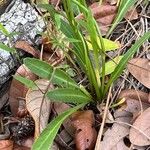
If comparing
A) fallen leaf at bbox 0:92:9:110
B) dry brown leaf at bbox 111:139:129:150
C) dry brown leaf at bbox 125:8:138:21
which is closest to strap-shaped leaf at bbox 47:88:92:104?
dry brown leaf at bbox 111:139:129:150

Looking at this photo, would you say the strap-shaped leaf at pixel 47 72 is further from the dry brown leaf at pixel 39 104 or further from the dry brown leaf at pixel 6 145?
the dry brown leaf at pixel 6 145

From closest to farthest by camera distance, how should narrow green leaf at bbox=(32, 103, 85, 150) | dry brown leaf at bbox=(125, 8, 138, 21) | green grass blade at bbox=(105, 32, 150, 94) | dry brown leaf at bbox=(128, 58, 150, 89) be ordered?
narrow green leaf at bbox=(32, 103, 85, 150), green grass blade at bbox=(105, 32, 150, 94), dry brown leaf at bbox=(128, 58, 150, 89), dry brown leaf at bbox=(125, 8, 138, 21)

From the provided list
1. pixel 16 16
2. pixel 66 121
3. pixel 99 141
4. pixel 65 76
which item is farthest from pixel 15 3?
pixel 99 141

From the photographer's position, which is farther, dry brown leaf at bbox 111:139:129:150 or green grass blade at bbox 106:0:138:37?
green grass blade at bbox 106:0:138:37

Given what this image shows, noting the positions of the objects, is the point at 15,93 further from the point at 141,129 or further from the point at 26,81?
the point at 141,129

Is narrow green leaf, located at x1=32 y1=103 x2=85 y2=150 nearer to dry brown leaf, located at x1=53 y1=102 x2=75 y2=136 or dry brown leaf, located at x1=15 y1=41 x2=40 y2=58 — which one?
dry brown leaf, located at x1=53 y1=102 x2=75 y2=136

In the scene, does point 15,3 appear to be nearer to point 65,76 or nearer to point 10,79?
point 10,79

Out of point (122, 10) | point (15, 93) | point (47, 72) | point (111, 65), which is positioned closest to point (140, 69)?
point (111, 65)
